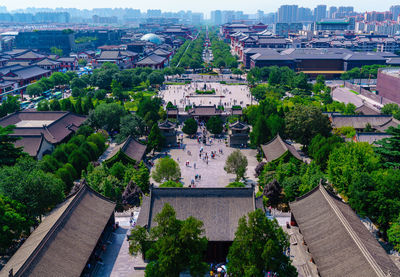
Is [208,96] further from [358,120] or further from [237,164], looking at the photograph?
[237,164]

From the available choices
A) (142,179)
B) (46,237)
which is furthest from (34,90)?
(46,237)

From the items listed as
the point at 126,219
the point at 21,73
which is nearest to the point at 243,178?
the point at 126,219

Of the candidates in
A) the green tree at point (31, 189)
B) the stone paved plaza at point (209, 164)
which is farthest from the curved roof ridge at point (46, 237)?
the stone paved plaza at point (209, 164)

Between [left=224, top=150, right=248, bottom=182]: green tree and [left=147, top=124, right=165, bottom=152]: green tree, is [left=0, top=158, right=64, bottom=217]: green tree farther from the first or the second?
[left=147, top=124, right=165, bottom=152]: green tree

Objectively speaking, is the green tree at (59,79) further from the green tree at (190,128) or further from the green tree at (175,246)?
the green tree at (175,246)

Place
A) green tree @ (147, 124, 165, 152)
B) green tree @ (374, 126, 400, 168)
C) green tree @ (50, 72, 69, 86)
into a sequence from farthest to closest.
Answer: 1. green tree @ (50, 72, 69, 86)
2. green tree @ (147, 124, 165, 152)
3. green tree @ (374, 126, 400, 168)

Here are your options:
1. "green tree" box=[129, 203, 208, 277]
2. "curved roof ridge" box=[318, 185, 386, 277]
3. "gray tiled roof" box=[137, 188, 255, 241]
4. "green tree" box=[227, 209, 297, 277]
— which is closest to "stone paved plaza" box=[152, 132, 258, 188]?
"gray tiled roof" box=[137, 188, 255, 241]
